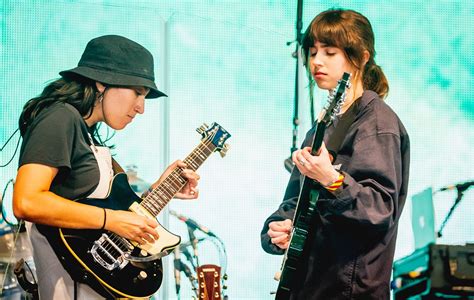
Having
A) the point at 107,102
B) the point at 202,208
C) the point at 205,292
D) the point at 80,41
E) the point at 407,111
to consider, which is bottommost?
the point at 205,292

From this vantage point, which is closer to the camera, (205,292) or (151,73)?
(151,73)

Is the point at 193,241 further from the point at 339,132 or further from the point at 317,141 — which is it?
the point at 317,141

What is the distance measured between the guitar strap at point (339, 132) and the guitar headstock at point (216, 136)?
947mm

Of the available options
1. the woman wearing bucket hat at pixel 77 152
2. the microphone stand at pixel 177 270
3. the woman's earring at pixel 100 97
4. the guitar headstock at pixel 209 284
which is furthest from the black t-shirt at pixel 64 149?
the microphone stand at pixel 177 270

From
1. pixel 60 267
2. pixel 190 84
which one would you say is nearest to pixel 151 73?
pixel 60 267

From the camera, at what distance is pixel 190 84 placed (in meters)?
4.99

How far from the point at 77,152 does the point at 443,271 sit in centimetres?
147

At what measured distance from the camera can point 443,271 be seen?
2270mm

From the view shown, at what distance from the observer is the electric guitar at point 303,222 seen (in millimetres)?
2748

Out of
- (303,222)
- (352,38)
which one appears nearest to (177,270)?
(303,222)

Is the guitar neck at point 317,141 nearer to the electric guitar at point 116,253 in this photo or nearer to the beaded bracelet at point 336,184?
the beaded bracelet at point 336,184

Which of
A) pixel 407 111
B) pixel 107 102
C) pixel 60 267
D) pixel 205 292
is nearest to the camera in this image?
pixel 60 267

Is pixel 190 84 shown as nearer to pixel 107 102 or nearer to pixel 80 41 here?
pixel 80 41

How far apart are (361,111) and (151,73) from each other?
1.01 metres
